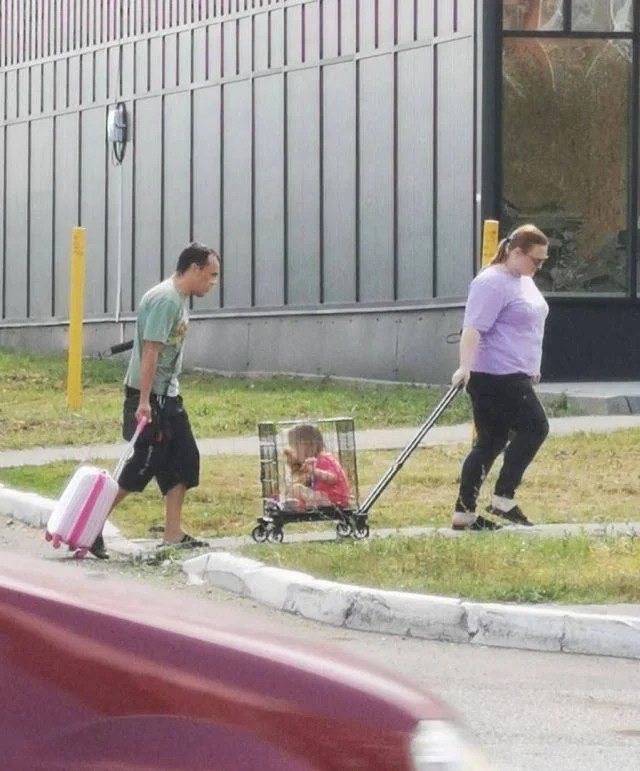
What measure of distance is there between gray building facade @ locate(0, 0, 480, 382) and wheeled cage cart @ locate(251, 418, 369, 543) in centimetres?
1088

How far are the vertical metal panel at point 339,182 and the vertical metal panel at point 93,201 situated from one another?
239 inches

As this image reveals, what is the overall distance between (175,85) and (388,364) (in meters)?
6.69

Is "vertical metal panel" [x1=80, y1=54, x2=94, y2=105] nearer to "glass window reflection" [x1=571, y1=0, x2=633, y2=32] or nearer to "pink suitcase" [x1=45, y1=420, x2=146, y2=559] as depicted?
"glass window reflection" [x1=571, y1=0, x2=633, y2=32]

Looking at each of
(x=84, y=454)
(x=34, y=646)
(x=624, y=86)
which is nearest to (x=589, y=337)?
(x=624, y=86)

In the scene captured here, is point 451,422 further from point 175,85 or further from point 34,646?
point 34,646

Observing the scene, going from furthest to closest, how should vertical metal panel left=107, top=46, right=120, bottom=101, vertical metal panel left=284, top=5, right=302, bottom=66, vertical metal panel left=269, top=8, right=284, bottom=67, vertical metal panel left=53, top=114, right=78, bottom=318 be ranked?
vertical metal panel left=53, top=114, right=78, bottom=318 < vertical metal panel left=107, top=46, right=120, bottom=101 < vertical metal panel left=269, top=8, right=284, bottom=67 < vertical metal panel left=284, top=5, right=302, bottom=66

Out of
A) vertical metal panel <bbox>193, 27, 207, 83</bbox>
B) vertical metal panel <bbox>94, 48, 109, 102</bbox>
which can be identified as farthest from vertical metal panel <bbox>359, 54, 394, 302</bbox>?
vertical metal panel <bbox>94, 48, 109, 102</bbox>

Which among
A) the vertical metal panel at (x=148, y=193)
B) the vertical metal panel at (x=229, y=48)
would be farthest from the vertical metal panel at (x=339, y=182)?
the vertical metal panel at (x=148, y=193)

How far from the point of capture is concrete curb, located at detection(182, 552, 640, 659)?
8828mm

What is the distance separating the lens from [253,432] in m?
18.7

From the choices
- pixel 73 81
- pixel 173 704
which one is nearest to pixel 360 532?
pixel 173 704

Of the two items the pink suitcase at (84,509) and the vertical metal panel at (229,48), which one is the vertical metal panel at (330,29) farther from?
the pink suitcase at (84,509)

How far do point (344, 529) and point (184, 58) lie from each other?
58.6 feet

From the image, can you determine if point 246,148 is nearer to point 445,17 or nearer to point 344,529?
point 445,17
